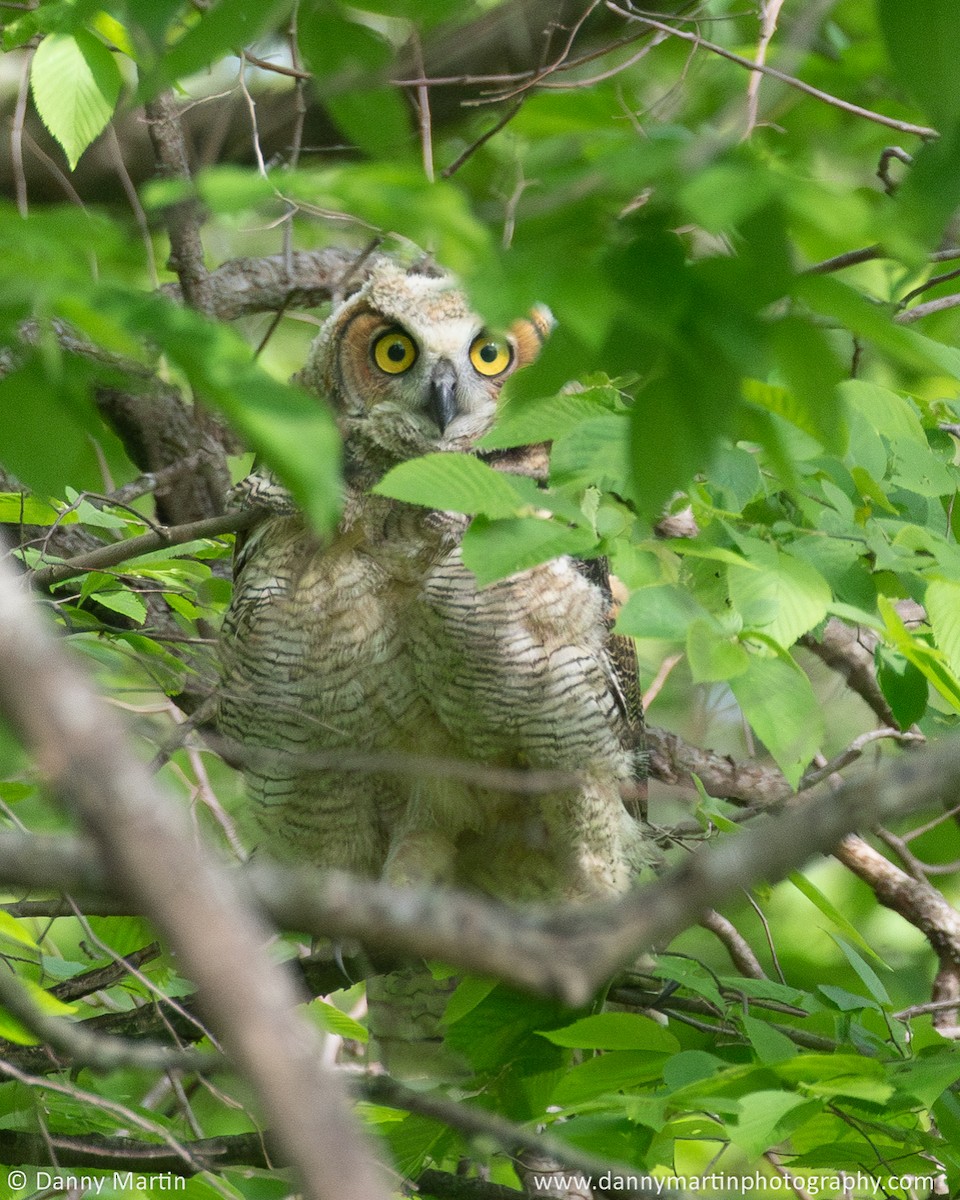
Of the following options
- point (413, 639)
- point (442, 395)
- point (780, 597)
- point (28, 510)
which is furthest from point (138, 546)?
point (780, 597)

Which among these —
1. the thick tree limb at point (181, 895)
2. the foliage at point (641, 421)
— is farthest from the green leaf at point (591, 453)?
the thick tree limb at point (181, 895)

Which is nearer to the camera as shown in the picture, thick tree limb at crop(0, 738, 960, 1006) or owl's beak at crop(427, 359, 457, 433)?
thick tree limb at crop(0, 738, 960, 1006)

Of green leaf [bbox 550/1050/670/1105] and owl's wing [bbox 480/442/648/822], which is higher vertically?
owl's wing [bbox 480/442/648/822]

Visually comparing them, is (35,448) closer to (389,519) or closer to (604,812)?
(389,519)

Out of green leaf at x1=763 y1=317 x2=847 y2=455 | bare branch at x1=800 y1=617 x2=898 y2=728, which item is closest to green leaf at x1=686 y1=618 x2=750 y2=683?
green leaf at x1=763 y1=317 x2=847 y2=455

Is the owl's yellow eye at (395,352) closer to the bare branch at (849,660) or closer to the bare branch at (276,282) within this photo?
the bare branch at (276,282)

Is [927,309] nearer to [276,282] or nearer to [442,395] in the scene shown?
[442,395]

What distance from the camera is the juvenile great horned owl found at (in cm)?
281

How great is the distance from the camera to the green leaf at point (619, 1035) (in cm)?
205

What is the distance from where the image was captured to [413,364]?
10.2 ft

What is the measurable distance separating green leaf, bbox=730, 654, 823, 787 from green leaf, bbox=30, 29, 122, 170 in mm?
1718

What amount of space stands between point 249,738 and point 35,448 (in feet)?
6.21

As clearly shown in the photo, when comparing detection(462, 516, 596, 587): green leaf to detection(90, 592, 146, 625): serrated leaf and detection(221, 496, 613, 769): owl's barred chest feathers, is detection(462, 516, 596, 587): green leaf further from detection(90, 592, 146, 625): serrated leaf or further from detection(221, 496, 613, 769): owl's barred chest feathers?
detection(90, 592, 146, 625): serrated leaf

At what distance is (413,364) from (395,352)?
0.06 m
